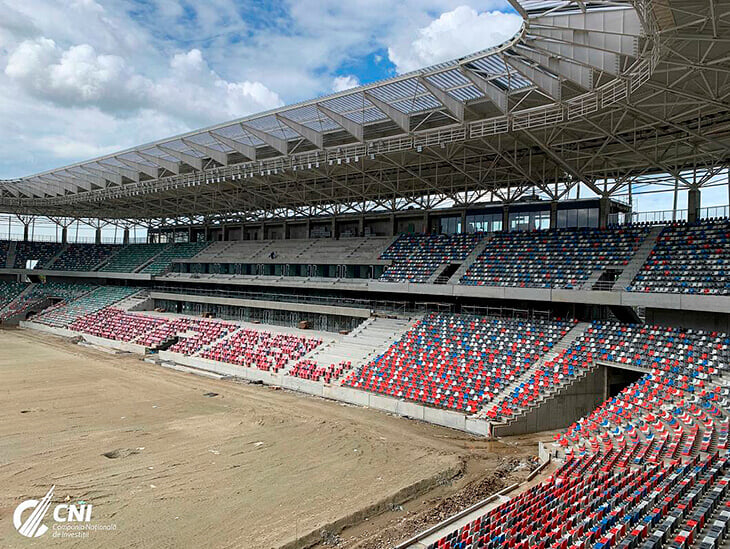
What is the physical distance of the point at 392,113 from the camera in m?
28.6

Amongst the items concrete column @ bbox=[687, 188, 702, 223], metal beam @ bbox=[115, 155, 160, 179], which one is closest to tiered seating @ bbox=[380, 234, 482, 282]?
concrete column @ bbox=[687, 188, 702, 223]

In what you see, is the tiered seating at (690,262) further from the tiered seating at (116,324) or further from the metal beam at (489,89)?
the tiered seating at (116,324)

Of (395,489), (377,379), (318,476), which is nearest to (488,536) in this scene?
(395,489)

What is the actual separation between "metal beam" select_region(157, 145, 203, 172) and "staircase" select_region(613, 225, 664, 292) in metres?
29.9

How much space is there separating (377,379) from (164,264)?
39.8 m

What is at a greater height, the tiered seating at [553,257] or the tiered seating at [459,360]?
the tiered seating at [553,257]

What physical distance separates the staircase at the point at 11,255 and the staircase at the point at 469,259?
2379 inches

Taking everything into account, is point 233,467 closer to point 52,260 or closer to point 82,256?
point 82,256

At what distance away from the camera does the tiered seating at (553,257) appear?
29.1 metres

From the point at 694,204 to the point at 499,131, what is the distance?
46.1ft

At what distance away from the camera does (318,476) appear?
16.5 metres

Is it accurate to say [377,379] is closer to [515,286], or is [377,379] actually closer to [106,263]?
[515,286]

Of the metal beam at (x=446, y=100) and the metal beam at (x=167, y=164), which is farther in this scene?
the metal beam at (x=167, y=164)

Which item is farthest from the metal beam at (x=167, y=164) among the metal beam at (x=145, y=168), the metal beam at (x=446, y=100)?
the metal beam at (x=446, y=100)
